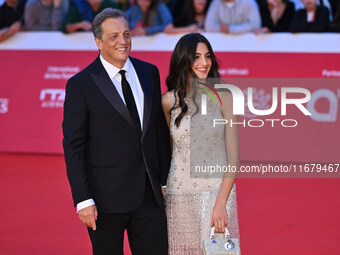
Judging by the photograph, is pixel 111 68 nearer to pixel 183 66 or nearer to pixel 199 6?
pixel 183 66

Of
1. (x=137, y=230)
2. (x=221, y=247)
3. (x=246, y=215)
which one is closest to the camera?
(x=221, y=247)

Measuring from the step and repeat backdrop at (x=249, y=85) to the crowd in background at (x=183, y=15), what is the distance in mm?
155

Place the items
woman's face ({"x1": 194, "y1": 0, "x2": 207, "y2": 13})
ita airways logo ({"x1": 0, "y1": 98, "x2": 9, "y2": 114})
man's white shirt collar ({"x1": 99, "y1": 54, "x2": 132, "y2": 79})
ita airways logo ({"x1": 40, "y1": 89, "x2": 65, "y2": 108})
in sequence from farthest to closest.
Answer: ita airways logo ({"x1": 0, "y1": 98, "x2": 9, "y2": 114}), ita airways logo ({"x1": 40, "y1": 89, "x2": 65, "y2": 108}), woman's face ({"x1": 194, "y1": 0, "x2": 207, "y2": 13}), man's white shirt collar ({"x1": 99, "y1": 54, "x2": 132, "y2": 79})

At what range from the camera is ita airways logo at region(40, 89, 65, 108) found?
8094 mm

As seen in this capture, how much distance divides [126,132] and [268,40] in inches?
189

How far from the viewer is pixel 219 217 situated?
9.75 feet

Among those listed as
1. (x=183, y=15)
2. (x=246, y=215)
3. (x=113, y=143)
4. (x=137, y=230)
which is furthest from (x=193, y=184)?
(x=183, y=15)

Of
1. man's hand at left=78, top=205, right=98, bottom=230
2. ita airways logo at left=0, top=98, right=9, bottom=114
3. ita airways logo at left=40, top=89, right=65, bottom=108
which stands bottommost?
ita airways logo at left=0, top=98, right=9, bottom=114

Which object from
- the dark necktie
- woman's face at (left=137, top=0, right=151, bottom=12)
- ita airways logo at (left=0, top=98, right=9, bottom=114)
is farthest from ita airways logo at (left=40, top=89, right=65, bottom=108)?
the dark necktie

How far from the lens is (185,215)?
3.17 metres

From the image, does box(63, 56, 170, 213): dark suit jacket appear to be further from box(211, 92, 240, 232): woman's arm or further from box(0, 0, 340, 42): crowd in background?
box(0, 0, 340, 42): crowd in background

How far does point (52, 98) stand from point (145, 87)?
17.3 feet

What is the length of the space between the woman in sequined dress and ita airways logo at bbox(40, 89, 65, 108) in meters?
5.09

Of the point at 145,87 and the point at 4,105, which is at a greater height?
the point at 145,87
